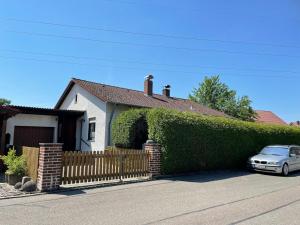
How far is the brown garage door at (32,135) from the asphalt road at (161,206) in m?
10.7

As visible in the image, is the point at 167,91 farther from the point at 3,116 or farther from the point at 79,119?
the point at 3,116

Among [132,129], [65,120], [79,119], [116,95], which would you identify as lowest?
[132,129]

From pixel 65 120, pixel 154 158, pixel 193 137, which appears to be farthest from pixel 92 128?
pixel 154 158

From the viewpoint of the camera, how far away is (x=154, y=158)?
12906 millimetres

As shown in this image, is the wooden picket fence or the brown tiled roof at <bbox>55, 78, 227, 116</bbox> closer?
the wooden picket fence

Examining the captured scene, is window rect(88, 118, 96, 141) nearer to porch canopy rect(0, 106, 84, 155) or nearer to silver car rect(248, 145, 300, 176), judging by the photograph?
porch canopy rect(0, 106, 84, 155)

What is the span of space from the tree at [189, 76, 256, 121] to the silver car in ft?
100.0

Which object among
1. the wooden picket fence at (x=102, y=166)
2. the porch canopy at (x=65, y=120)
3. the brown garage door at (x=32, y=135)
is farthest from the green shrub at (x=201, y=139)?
the brown garage door at (x=32, y=135)

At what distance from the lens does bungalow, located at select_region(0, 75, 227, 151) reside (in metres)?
18.8

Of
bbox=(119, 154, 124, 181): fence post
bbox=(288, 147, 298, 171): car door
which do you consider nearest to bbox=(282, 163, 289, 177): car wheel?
bbox=(288, 147, 298, 171): car door

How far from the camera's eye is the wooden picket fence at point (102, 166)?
1009 centimetres

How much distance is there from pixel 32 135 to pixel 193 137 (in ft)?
34.5

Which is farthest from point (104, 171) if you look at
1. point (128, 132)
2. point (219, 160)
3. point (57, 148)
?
point (219, 160)

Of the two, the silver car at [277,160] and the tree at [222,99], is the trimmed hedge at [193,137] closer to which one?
the silver car at [277,160]
